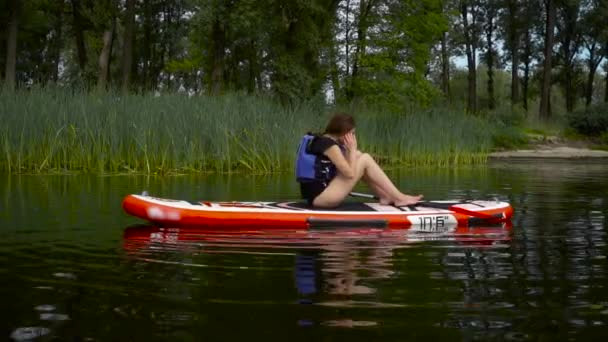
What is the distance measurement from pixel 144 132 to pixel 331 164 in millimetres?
5969

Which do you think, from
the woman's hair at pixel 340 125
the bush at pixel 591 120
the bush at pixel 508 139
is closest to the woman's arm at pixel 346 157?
Answer: the woman's hair at pixel 340 125

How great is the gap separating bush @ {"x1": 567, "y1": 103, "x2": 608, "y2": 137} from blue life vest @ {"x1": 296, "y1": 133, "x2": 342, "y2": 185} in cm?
2359

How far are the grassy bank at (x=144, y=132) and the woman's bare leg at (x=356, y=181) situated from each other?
6.04m

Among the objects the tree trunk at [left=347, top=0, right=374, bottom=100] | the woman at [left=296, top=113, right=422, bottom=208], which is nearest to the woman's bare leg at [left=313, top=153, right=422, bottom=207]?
the woman at [left=296, top=113, right=422, bottom=208]

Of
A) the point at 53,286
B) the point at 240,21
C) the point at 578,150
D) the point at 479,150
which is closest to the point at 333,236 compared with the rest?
the point at 53,286

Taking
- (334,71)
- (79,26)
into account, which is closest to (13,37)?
(79,26)

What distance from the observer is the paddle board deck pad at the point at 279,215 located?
267 inches

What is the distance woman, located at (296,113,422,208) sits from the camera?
7.09 m

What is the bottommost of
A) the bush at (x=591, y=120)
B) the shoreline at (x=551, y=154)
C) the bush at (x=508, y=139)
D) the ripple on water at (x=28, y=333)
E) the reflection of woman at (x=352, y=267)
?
the ripple on water at (x=28, y=333)

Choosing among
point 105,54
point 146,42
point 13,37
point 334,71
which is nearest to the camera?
point 13,37

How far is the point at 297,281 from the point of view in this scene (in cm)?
429

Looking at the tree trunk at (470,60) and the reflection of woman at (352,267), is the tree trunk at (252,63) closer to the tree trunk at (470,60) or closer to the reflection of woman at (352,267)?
the tree trunk at (470,60)

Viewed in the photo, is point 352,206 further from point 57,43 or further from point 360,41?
point 57,43

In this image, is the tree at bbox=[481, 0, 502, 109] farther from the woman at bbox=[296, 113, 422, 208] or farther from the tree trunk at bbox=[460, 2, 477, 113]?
the woman at bbox=[296, 113, 422, 208]
